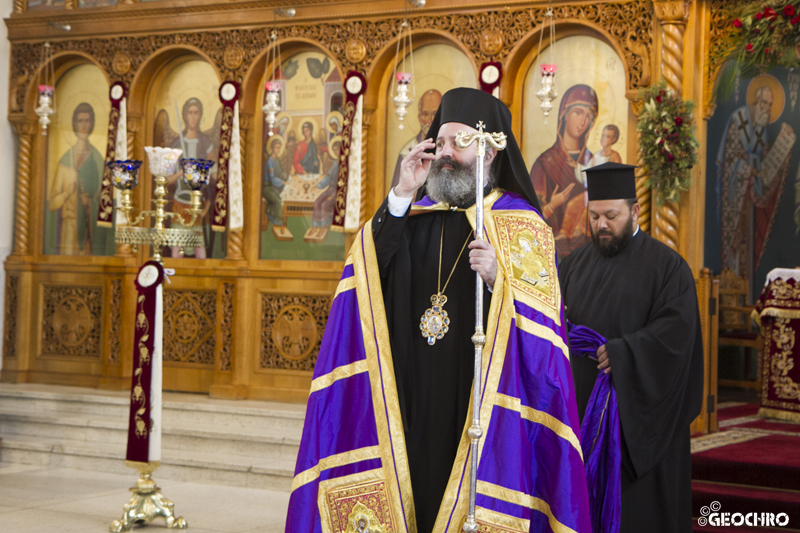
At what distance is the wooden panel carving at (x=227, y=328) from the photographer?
8508 millimetres

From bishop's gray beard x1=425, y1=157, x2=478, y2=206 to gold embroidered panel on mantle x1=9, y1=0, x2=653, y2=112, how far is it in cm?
435

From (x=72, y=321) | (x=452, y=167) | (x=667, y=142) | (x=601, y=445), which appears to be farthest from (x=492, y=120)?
(x=72, y=321)

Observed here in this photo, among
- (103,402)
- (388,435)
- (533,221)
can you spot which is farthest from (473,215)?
(103,402)

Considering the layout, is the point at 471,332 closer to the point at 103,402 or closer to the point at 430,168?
the point at 430,168

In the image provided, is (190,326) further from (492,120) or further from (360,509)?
(492,120)

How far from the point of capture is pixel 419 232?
3320mm

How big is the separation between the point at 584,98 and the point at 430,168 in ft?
15.2

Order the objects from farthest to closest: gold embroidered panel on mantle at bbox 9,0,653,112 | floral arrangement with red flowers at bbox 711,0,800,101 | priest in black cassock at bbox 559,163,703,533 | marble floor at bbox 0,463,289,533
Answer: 1. gold embroidered panel on mantle at bbox 9,0,653,112
2. floral arrangement with red flowers at bbox 711,0,800,101
3. marble floor at bbox 0,463,289,533
4. priest in black cassock at bbox 559,163,703,533

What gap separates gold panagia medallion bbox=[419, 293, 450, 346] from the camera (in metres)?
3.14

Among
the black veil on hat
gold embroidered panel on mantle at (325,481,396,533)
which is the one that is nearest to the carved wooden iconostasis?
the black veil on hat

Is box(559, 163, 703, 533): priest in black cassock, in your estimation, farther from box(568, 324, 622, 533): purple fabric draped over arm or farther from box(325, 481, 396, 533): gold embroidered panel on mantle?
box(325, 481, 396, 533): gold embroidered panel on mantle

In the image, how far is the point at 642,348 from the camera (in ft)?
12.6

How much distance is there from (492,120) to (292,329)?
5.47 meters

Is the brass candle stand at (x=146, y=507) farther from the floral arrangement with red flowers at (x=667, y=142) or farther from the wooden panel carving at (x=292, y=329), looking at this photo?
the floral arrangement with red flowers at (x=667, y=142)
